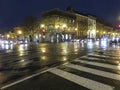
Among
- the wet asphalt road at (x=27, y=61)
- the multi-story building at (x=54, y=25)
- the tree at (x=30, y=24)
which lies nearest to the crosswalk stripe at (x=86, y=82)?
the wet asphalt road at (x=27, y=61)

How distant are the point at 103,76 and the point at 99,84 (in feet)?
4.62

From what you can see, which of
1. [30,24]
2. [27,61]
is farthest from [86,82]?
[30,24]

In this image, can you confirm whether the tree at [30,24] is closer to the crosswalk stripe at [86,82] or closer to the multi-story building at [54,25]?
the multi-story building at [54,25]

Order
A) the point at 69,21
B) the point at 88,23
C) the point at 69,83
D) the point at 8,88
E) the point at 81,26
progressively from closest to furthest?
the point at 8,88 → the point at 69,83 → the point at 69,21 → the point at 81,26 → the point at 88,23

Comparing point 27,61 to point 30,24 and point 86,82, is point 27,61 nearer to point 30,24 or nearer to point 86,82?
point 86,82

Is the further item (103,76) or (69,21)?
(69,21)

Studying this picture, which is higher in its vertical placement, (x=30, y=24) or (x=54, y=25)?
(x=30, y=24)

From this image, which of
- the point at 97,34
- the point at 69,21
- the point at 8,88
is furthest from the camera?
the point at 97,34

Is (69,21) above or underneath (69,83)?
above

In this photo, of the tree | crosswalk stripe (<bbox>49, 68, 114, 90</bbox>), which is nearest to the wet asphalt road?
crosswalk stripe (<bbox>49, 68, 114, 90</bbox>)

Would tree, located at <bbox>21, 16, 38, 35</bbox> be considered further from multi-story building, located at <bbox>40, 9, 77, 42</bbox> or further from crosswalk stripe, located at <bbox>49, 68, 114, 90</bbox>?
crosswalk stripe, located at <bbox>49, 68, 114, 90</bbox>

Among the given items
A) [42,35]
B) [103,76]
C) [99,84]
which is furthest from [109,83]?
[42,35]

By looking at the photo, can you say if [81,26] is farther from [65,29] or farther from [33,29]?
[33,29]

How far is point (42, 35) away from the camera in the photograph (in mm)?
90438
